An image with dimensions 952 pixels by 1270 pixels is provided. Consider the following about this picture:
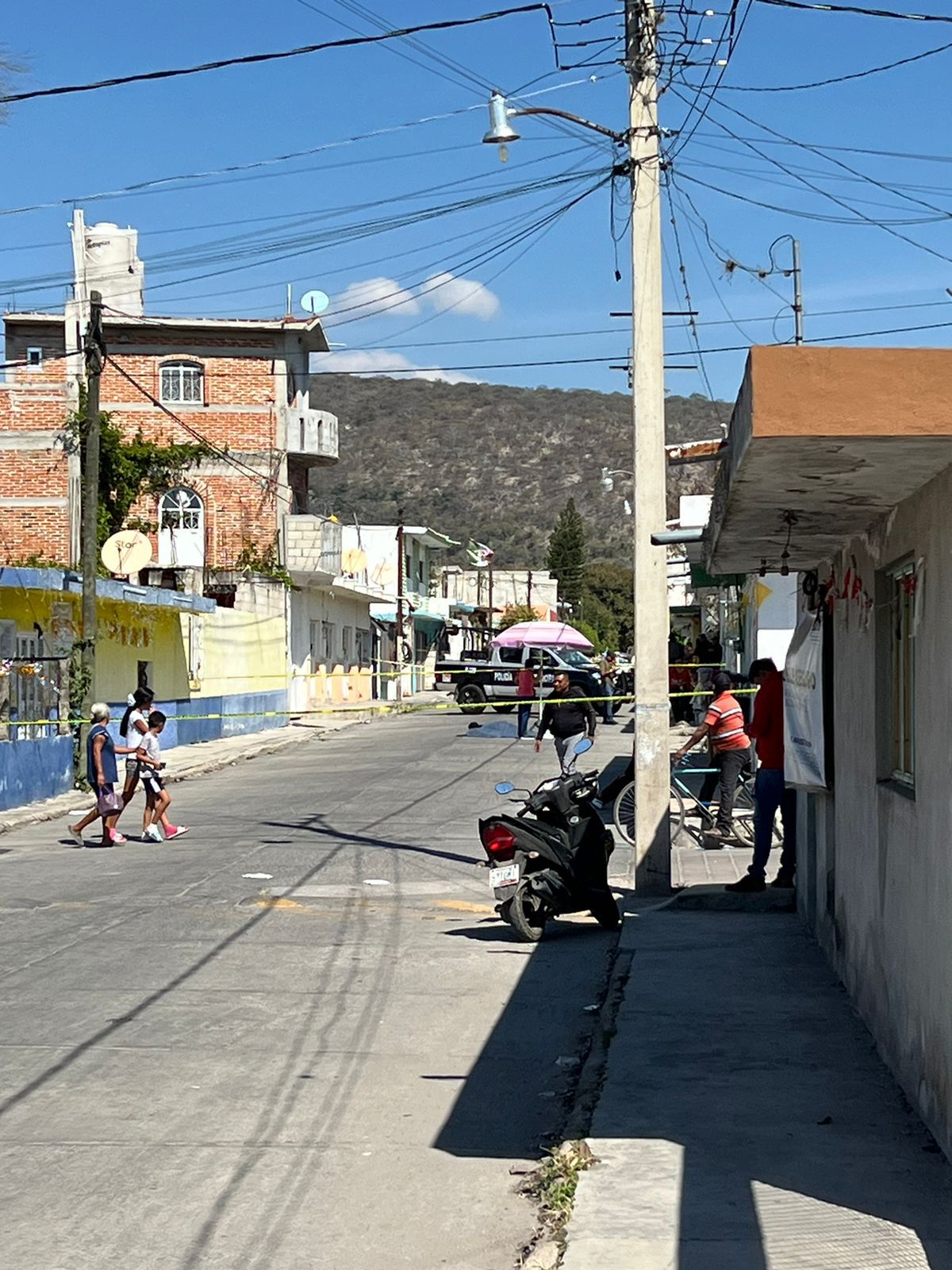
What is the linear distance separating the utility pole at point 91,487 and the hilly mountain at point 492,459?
4412 inches

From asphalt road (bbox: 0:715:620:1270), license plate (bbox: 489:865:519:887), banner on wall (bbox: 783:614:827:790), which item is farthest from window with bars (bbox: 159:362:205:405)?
banner on wall (bbox: 783:614:827:790)

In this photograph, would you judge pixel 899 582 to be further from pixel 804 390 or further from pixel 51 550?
pixel 51 550

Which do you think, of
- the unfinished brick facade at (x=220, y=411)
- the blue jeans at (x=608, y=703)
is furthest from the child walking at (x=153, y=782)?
the unfinished brick facade at (x=220, y=411)

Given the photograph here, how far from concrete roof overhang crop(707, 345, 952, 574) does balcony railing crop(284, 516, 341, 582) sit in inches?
1678

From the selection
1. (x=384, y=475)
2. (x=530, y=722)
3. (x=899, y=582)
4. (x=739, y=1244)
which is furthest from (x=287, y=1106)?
(x=384, y=475)

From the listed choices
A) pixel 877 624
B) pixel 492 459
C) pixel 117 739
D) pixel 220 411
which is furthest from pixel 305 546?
pixel 492 459

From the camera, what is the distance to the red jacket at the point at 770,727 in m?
13.0

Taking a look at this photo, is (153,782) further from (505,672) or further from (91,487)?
(505,672)

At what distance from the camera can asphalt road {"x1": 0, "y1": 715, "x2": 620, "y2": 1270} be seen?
5.66m

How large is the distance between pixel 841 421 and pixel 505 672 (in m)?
38.6

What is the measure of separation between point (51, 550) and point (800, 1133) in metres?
41.8

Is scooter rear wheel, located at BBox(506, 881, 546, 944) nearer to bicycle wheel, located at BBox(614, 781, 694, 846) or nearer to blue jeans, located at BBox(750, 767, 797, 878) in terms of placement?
blue jeans, located at BBox(750, 767, 797, 878)

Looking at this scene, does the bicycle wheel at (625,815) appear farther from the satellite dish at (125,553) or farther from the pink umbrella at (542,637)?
the pink umbrella at (542,637)

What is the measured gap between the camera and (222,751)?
1312 inches
